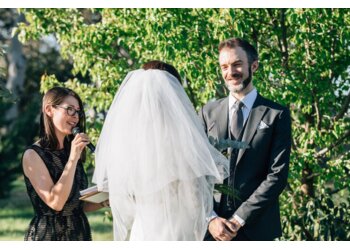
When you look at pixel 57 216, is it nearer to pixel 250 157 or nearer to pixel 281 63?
pixel 250 157

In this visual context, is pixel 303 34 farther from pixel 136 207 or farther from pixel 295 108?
pixel 136 207

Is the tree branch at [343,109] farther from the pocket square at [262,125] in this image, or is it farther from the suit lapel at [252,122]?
the pocket square at [262,125]

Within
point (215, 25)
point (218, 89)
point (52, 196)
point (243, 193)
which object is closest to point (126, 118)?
point (52, 196)

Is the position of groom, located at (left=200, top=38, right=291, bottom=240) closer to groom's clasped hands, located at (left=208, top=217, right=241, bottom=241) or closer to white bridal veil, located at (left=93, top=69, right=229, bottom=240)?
groom's clasped hands, located at (left=208, top=217, right=241, bottom=241)

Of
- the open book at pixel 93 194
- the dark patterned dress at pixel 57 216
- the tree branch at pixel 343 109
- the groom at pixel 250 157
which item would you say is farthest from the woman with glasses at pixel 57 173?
the tree branch at pixel 343 109

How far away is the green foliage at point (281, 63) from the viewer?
24.4ft

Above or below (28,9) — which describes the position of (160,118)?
below

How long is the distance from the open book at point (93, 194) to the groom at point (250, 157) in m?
0.74

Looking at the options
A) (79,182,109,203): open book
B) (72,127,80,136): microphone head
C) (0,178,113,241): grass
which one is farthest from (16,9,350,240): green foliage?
(0,178,113,241): grass

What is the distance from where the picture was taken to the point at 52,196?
4.66 meters

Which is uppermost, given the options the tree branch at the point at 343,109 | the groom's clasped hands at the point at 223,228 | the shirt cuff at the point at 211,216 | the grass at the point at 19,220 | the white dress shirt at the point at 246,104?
the white dress shirt at the point at 246,104

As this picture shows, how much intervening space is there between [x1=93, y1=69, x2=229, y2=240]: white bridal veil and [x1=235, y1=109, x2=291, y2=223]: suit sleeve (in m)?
0.55

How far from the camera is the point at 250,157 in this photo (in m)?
4.90

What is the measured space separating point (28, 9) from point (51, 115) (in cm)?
440
